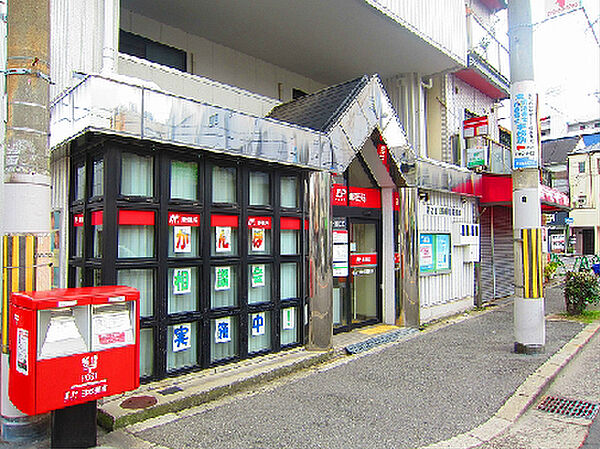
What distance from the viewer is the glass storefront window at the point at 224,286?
251 inches

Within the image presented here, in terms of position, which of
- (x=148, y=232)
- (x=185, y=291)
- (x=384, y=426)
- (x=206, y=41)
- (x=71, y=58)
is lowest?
(x=384, y=426)

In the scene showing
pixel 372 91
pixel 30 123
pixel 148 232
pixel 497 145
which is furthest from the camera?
pixel 497 145

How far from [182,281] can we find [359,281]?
4.53 metres

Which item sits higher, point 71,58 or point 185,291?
point 71,58

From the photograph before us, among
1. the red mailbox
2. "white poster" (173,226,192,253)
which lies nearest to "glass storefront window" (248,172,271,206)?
"white poster" (173,226,192,253)

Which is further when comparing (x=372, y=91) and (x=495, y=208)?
(x=495, y=208)

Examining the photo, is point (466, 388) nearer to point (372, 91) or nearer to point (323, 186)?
point (323, 186)

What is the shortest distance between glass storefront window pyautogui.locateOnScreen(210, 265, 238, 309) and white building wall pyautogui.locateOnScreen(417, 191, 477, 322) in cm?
532

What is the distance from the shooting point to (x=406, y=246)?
31.7 ft

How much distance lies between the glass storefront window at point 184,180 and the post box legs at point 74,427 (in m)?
2.73

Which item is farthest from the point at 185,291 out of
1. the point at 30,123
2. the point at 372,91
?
the point at 372,91

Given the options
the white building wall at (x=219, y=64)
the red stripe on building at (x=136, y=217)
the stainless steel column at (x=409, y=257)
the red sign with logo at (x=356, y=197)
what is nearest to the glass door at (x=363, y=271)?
the red sign with logo at (x=356, y=197)

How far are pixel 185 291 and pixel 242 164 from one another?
1967 mm

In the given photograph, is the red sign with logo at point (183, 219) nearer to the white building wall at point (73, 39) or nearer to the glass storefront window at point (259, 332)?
the glass storefront window at point (259, 332)
